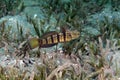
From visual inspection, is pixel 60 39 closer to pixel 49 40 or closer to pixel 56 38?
pixel 56 38

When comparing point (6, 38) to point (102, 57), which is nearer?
point (102, 57)

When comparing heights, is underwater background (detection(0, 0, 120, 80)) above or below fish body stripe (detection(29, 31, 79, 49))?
below

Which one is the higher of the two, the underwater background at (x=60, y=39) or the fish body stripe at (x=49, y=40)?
the fish body stripe at (x=49, y=40)

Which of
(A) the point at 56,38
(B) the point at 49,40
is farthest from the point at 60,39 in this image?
(B) the point at 49,40

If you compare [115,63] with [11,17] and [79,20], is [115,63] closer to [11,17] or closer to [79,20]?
[79,20]

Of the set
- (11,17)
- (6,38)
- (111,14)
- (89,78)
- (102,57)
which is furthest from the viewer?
(111,14)

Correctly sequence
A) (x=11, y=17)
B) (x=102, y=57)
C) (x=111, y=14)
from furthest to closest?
(x=111, y=14), (x=11, y=17), (x=102, y=57)

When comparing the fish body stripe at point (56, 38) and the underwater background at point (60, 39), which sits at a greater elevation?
the fish body stripe at point (56, 38)

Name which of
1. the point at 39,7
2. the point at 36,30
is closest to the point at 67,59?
the point at 36,30
